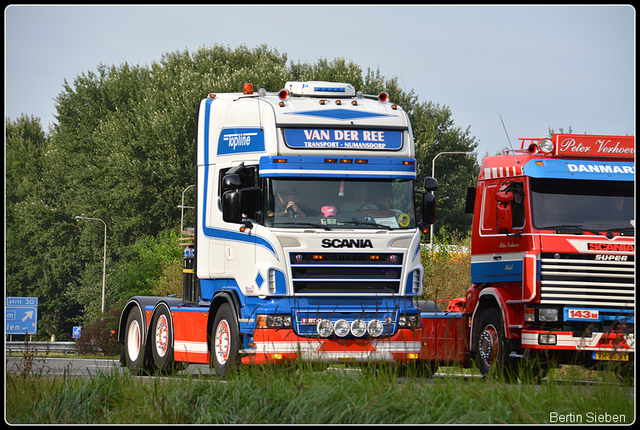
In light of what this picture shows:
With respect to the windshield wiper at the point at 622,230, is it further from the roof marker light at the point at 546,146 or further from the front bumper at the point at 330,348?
the front bumper at the point at 330,348

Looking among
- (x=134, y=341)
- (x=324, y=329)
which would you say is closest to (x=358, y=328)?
(x=324, y=329)

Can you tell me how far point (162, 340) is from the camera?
13.8m

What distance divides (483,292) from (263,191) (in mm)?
3847

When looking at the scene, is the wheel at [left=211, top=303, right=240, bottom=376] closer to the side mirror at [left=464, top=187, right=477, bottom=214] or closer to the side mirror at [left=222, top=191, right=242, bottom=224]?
the side mirror at [left=222, top=191, right=242, bottom=224]

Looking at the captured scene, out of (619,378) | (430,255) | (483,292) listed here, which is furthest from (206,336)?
(430,255)

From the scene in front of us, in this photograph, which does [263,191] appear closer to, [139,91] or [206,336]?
[206,336]

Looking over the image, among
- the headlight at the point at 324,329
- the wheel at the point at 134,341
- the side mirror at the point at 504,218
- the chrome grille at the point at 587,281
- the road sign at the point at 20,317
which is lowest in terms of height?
the road sign at the point at 20,317

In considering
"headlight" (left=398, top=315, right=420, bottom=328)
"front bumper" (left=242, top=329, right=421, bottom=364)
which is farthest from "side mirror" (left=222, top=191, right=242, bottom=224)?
"headlight" (left=398, top=315, right=420, bottom=328)

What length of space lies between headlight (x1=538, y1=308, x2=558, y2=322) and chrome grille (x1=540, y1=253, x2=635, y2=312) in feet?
0.36

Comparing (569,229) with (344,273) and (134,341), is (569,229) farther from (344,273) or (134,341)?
(134,341)

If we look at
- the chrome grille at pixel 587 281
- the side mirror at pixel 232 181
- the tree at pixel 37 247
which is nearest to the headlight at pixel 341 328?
the side mirror at pixel 232 181

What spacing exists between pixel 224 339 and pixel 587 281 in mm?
5080

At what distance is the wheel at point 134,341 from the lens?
14492mm

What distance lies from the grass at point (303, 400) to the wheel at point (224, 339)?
7.01ft
